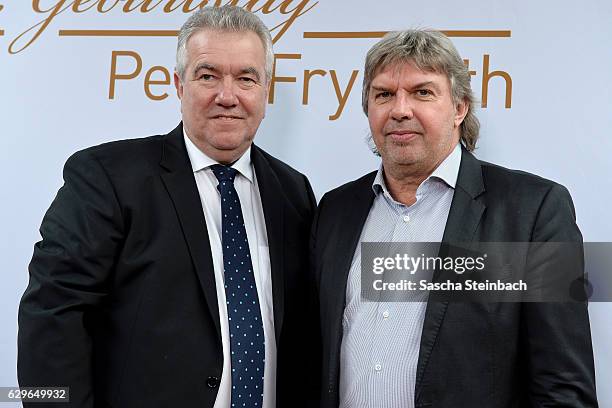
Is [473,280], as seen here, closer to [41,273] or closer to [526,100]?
[526,100]

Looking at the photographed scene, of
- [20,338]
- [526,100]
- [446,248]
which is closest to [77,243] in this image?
[20,338]

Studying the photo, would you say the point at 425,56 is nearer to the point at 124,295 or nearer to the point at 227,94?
the point at 227,94

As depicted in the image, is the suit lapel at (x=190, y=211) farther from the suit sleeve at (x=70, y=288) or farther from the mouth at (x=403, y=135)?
the mouth at (x=403, y=135)

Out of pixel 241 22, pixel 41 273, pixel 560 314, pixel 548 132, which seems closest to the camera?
pixel 560 314

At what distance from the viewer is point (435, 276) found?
1873mm

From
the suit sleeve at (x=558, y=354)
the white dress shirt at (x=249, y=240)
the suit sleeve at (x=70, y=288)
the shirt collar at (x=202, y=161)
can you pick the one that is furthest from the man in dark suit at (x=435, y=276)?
the suit sleeve at (x=70, y=288)

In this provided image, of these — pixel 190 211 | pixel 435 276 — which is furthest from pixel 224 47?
pixel 435 276

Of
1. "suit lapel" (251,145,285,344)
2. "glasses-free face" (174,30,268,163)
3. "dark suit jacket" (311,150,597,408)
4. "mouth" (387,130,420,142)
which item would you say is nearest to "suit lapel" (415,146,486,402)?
Answer: "dark suit jacket" (311,150,597,408)

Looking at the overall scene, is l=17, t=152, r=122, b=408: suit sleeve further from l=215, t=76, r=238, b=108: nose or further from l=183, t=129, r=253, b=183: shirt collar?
l=215, t=76, r=238, b=108: nose

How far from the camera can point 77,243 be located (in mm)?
1881

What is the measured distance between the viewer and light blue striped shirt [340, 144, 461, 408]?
1.83 m

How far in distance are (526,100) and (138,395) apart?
135 centimetres

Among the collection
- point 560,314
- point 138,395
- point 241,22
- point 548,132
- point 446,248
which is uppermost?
point 241,22

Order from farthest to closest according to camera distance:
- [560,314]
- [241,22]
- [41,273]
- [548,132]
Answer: [548,132] → [241,22] → [41,273] → [560,314]
